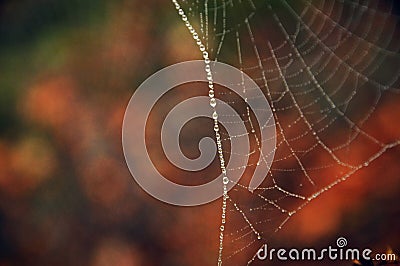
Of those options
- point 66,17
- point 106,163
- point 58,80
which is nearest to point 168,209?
point 106,163

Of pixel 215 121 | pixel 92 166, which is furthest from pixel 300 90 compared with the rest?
pixel 92 166

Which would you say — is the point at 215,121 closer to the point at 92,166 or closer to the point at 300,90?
the point at 300,90

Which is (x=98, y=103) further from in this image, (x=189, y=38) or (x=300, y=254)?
(x=300, y=254)

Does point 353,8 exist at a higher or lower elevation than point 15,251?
higher

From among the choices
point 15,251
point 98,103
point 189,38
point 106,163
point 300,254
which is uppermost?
point 189,38
